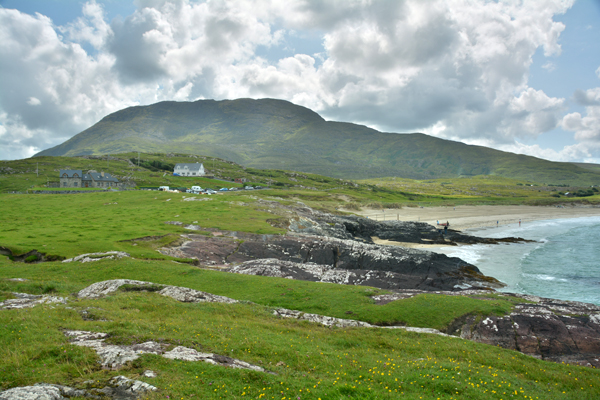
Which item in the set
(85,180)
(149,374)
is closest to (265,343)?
(149,374)

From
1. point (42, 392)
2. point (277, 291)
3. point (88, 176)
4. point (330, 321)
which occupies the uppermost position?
point (88, 176)

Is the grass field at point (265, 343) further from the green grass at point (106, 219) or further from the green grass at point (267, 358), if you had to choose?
the green grass at point (106, 219)

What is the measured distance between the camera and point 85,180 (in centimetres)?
12469

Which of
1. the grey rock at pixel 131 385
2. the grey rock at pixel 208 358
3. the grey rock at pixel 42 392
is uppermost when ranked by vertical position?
the grey rock at pixel 42 392

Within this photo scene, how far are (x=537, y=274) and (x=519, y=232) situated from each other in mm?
50833

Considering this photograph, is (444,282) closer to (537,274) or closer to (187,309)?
(537,274)

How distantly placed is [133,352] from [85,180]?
457ft

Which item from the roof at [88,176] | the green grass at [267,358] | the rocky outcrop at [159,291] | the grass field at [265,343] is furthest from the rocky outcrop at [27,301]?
the roof at [88,176]

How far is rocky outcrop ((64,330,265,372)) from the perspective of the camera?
1223 centimetres

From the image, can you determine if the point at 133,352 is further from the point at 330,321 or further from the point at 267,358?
the point at 330,321

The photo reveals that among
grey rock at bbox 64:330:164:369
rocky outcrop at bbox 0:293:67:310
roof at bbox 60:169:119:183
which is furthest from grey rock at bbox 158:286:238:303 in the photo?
roof at bbox 60:169:119:183

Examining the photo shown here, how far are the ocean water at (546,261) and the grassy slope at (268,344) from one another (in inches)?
968

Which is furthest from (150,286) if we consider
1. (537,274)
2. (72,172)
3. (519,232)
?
(72,172)

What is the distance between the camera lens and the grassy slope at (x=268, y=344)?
11.3m
